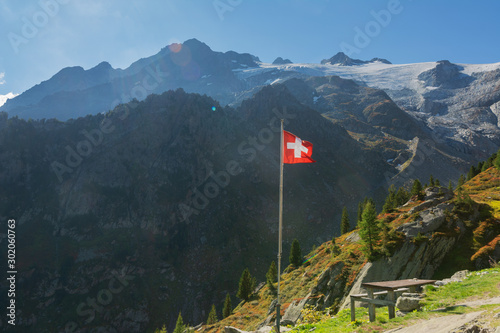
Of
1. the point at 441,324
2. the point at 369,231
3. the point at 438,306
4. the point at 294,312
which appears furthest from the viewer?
the point at 294,312

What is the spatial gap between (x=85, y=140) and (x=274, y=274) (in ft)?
381

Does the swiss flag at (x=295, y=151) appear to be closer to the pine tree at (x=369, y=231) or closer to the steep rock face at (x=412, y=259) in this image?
the steep rock face at (x=412, y=259)

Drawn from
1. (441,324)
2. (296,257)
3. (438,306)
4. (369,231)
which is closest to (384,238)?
(369,231)

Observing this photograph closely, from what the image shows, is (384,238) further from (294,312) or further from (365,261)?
(294,312)

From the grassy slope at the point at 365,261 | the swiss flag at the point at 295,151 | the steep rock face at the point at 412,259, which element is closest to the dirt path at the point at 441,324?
the grassy slope at the point at 365,261

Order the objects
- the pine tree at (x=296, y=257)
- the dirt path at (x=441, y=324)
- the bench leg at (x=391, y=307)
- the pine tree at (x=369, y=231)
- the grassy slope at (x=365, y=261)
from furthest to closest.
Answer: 1. the pine tree at (x=296, y=257)
2. the pine tree at (x=369, y=231)
3. the grassy slope at (x=365, y=261)
4. the bench leg at (x=391, y=307)
5. the dirt path at (x=441, y=324)

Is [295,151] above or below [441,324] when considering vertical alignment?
above

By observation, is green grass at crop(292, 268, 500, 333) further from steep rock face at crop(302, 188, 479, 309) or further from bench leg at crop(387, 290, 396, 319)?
steep rock face at crop(302, 188, 479, 309)

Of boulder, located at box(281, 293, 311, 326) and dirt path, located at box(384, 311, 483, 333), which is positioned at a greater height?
dirt path, located at box(384, 311, 483, 333)

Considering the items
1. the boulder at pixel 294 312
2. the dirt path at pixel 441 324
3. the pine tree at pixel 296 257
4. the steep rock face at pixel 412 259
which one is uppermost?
the dirt path at pixel 441 324

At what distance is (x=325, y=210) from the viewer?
397ft

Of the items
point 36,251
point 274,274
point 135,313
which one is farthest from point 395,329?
point 36,251

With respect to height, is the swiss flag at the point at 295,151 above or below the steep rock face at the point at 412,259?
above

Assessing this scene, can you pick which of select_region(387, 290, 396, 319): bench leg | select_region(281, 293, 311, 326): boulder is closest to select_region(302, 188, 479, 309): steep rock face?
select_region(281, 293, 311, 326): boulder
